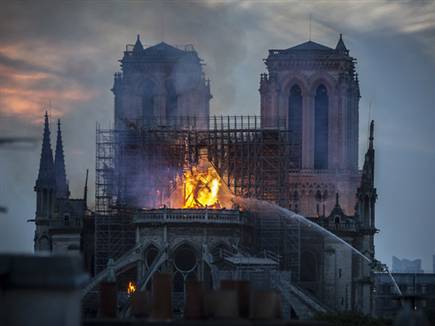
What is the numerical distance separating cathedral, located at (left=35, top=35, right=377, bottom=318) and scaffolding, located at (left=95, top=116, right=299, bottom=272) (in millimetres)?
87

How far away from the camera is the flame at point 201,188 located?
354ft

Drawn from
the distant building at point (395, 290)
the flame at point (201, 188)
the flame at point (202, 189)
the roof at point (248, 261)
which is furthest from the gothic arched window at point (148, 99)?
the roof at point (248, 261)

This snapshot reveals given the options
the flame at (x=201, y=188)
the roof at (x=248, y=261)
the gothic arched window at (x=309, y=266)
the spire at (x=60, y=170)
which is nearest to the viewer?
the roof at (x=248, y=261)

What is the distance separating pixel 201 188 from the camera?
4262 inches

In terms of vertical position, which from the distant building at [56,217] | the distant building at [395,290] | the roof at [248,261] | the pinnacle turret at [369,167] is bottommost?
the distant building at [395,290]

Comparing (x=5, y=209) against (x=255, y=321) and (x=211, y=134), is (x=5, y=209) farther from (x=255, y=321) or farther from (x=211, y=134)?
(x=211, y=134)

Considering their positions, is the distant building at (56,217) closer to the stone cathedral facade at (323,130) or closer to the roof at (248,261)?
the stone cathedral facade at (323,130)

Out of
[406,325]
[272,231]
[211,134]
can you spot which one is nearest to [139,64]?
[211,134]

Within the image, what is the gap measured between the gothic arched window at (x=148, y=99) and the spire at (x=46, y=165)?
7.00 meters

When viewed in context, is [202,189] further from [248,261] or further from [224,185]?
[248,261]

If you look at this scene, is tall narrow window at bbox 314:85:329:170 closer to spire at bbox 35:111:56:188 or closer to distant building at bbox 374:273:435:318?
distant building at bbox 374:273:435:318

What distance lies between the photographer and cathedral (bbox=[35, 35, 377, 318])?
4087 inches

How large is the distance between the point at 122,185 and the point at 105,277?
13061 mm

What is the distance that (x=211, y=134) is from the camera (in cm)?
11331
